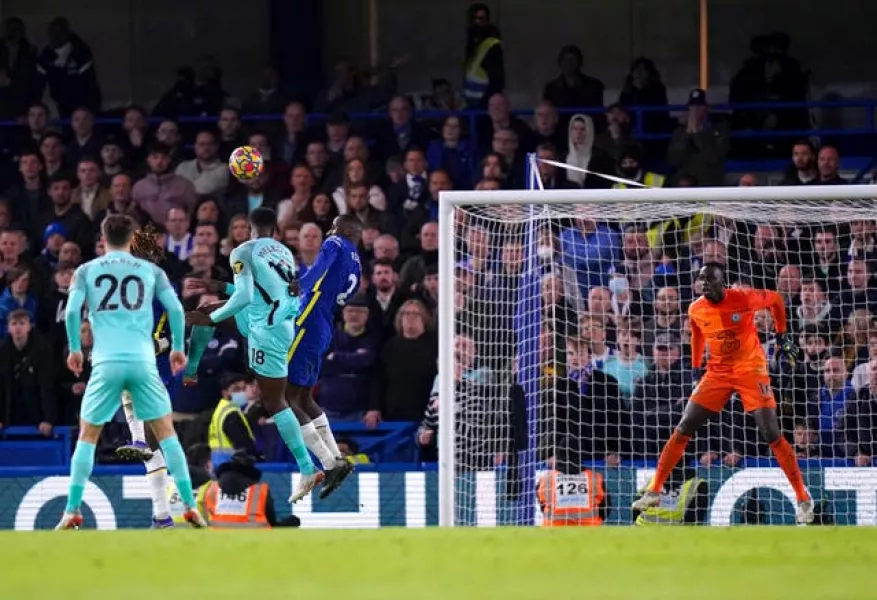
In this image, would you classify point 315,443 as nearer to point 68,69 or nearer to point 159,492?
point 159,492

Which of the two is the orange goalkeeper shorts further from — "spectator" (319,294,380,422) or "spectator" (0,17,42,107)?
"spectator" (0,17,42,107)

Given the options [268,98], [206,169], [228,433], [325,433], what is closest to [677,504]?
[325,433]

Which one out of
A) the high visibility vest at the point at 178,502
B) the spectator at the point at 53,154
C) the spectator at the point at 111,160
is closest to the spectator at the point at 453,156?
the spectator at the point at 111,160

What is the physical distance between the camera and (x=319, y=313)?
12.9m

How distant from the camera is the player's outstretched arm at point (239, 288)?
39.7ft

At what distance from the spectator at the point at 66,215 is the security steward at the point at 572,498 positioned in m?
5.41

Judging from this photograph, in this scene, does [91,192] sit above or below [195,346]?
above

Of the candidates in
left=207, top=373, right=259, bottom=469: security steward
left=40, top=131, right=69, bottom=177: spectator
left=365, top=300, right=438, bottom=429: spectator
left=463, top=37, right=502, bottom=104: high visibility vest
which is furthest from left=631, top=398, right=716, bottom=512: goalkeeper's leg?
left=40, top=131, right=69, bottom=177: spectator

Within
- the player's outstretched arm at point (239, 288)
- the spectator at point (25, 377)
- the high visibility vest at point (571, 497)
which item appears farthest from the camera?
the spectator at point (25, 377)

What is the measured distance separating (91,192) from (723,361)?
6.78 m

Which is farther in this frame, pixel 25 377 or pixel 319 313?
pixel 25 377

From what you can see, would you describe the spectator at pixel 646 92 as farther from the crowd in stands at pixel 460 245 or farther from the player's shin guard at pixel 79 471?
the player's shin guard at pixel 79 471

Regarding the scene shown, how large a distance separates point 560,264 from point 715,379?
2.19 meters

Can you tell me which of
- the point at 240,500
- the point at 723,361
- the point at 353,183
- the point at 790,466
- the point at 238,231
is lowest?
the point at 240,500
